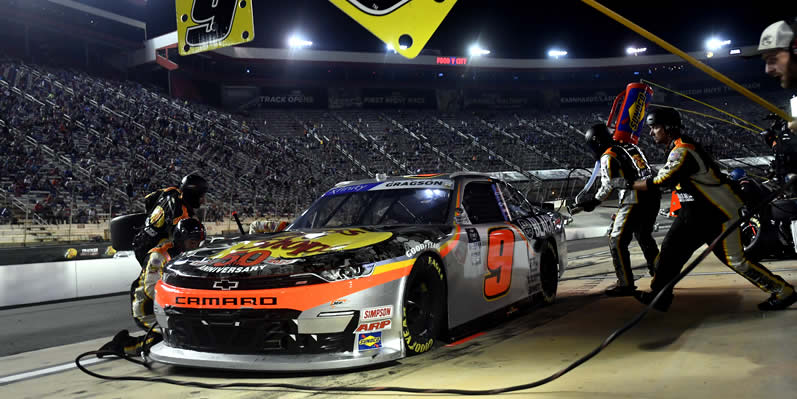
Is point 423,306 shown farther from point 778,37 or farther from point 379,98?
point 379,98

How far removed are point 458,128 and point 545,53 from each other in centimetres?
1891

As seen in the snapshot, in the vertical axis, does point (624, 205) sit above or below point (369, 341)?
above

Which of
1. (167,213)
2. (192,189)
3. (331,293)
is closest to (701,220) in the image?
(331,293)

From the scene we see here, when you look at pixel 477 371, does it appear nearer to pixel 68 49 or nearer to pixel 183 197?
pixel 183 197

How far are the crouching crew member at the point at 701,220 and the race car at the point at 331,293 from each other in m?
1.43

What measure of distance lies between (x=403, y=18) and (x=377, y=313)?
357cm

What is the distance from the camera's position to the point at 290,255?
12.2ft

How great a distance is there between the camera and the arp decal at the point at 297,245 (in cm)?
377

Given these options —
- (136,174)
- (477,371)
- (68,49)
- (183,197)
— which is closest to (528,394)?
(477,371)

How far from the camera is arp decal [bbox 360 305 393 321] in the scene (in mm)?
3566

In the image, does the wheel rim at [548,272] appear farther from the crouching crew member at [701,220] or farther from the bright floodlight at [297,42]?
the bright floodlight at [297,42]

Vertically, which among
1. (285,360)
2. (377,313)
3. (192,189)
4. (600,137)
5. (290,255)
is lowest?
(285,360)

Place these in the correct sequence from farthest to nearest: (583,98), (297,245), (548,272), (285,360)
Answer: (583,98) → (548,272) → (297,245) → (285,360)

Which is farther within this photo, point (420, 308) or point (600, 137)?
point (600, 137)
